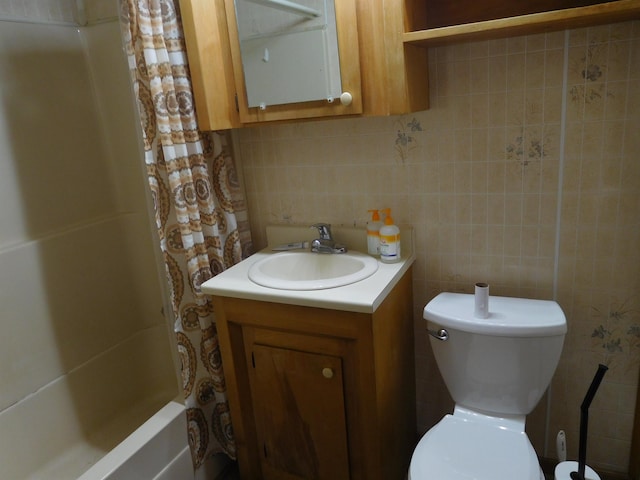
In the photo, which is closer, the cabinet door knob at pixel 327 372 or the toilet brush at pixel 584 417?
the toilet brush at pixel 584 417

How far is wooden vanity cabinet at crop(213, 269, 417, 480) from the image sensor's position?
1.38 metres

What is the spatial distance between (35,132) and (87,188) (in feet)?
0.91

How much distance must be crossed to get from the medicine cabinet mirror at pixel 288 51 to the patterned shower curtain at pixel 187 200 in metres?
0.21

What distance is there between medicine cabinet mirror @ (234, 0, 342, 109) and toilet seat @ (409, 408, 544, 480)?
1014 millimetres

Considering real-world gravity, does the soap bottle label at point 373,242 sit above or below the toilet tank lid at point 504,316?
above

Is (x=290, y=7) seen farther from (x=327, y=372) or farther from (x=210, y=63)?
(x=327, y=372)

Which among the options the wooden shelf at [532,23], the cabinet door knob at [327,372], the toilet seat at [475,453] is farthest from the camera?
the cabinet door knob at [327,372]

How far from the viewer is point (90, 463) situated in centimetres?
175

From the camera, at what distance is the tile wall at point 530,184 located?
4.42 feet

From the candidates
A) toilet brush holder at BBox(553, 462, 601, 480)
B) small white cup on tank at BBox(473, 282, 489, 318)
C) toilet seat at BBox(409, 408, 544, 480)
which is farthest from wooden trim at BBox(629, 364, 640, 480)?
small white cup on tank at BBox(473, 282, 489, 318)

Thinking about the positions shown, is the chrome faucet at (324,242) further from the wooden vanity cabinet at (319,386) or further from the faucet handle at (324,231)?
the wooden vanity cabinet at (319,386)

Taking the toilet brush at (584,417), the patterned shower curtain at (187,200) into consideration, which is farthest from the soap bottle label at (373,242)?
the toilet brush at (584,417)

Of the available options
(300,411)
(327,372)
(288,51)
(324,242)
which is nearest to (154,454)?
(300,411)

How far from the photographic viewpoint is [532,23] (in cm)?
112
